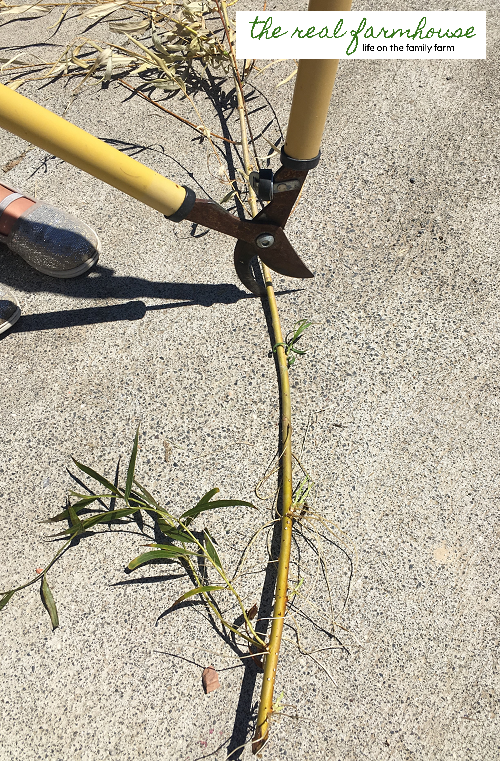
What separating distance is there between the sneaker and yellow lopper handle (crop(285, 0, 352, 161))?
0.84 m

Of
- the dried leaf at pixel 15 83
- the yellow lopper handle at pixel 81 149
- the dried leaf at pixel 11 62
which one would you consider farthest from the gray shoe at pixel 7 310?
the dried leaf at pixel 11 62

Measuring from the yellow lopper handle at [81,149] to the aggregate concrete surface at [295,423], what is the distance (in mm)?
505

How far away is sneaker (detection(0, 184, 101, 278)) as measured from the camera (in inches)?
67.3

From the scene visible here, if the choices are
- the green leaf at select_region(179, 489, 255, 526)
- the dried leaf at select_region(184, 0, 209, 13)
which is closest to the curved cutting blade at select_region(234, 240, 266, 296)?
the green leaf at select_region(179, 489, 255, 526)

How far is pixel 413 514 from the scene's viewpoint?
1428 millimetres

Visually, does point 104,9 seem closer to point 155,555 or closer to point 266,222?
point 266,222

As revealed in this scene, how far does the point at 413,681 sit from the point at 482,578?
318 millimetres

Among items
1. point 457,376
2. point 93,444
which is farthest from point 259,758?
point 457,376

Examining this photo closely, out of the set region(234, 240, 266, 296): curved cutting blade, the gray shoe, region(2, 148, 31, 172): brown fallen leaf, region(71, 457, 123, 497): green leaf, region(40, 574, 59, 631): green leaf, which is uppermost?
region(2, 148, 31, 172): brown fallen leaf

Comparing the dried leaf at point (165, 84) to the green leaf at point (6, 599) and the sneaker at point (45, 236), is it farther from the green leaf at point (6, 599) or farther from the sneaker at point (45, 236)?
the green leaf at point (6, 599)

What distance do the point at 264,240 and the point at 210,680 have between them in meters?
1.16

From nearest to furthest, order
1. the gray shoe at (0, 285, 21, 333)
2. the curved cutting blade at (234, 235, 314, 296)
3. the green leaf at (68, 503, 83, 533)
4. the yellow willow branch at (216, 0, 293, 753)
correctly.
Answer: the yellow willow branch at (216, 0, 293, 753)
the green leaf at (68, 503, 83, 533)
the curved cutting blade at (234, 235, 314, 296)
the gray shoe at (0, 285, 21, 333)

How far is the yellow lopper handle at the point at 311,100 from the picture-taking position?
1.00 metres

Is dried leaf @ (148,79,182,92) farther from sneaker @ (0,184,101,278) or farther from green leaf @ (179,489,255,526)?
green leaf @ (179,489,255,526)
